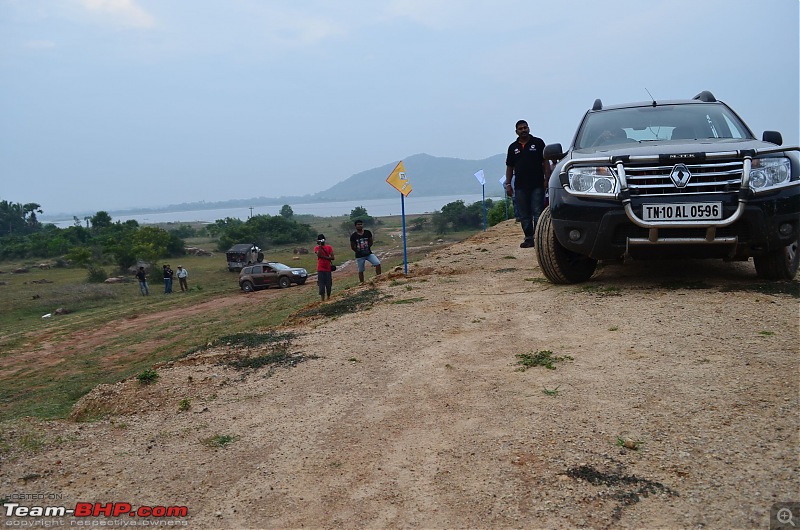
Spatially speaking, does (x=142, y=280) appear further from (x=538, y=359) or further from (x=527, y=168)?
(x=538, y=359)

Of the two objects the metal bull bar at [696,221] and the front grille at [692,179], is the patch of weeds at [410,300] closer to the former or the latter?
the metal bull bar at [696,221]

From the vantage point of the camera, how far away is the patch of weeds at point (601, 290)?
20.0 feet

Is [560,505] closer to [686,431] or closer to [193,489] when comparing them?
[686,431]

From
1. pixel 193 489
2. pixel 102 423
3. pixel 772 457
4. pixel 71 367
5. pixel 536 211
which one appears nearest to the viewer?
pixel 772 457

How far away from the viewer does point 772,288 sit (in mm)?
5652

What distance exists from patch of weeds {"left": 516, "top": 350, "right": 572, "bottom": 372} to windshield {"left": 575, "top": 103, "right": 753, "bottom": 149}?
291 centimetres

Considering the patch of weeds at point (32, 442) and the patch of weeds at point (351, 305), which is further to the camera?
the patch of weeds at point (351, 305)

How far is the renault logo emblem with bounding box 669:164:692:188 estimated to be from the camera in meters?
5.39

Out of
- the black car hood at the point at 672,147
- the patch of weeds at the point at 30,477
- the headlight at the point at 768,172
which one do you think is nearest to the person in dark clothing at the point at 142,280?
the black car hood at the point at 672,147

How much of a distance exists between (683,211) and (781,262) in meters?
1.29

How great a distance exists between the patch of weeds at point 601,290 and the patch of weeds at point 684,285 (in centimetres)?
45

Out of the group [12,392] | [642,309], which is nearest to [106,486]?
[642,309]

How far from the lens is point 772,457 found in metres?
2.81

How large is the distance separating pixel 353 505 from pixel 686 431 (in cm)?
169
